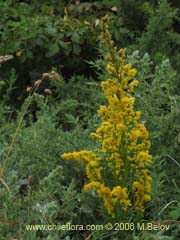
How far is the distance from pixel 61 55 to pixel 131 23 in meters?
0.59

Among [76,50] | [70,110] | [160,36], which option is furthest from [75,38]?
[70,110]

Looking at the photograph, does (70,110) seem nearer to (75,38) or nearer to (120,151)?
(75,38)

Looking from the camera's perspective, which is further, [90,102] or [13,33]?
[13,33]

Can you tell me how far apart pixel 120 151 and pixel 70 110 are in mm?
1234

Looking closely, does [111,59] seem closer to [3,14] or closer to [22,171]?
[22,171]

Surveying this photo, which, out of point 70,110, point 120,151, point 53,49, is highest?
point 120,151

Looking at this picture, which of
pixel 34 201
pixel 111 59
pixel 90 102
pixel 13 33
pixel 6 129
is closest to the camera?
pixel 111 59

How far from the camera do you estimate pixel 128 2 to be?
185 inches

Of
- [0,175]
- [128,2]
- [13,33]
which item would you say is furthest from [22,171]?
[128,2]

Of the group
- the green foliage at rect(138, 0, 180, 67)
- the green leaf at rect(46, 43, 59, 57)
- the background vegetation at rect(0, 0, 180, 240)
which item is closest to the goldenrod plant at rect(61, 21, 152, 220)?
the background vegetation at rect(0, 0, 180, 240)

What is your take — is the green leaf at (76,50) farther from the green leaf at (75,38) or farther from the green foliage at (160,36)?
the green foliage at (160,36)

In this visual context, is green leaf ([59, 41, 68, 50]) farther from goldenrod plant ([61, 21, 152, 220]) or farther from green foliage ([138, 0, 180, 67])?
goldenrod plant ([61, 21, 152, 220])

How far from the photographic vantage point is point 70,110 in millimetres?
3783

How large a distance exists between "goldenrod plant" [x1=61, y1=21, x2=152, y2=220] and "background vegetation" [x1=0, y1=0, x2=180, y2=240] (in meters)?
0.11
